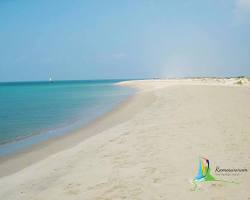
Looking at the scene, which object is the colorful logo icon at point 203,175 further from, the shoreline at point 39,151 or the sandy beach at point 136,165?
the shoreline at point 39,151

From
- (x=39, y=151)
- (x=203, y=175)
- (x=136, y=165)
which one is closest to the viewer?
(x=203, y=175)

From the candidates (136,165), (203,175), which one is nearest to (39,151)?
(136,165)

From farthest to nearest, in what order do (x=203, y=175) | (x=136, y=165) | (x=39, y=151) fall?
(x=39, y=151) → (x=136, y=165) → (x=203, y=175)

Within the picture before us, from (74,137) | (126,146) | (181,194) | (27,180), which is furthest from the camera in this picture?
(74,137)

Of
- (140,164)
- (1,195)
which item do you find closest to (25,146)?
(1,195)

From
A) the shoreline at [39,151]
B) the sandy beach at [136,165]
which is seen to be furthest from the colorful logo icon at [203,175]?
the shoreline at [39,151]

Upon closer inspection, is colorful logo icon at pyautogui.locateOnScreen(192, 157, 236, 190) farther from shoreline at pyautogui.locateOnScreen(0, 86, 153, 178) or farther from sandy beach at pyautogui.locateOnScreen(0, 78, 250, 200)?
shoreline at pyautogui.locateOnScreen(0, 86, 153, 178)

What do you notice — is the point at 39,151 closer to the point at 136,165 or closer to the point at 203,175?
the point at 136,165

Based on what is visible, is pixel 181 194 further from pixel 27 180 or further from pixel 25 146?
pixel 25 146

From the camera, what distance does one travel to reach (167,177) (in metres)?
5.63

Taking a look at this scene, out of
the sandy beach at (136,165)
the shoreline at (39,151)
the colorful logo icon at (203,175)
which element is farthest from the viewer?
the shoreline at (39,151)

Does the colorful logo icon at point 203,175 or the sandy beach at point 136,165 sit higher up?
the colorful logo icon at point 203,175

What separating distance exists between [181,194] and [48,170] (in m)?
3.81

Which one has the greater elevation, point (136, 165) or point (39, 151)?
point (136, 165)
